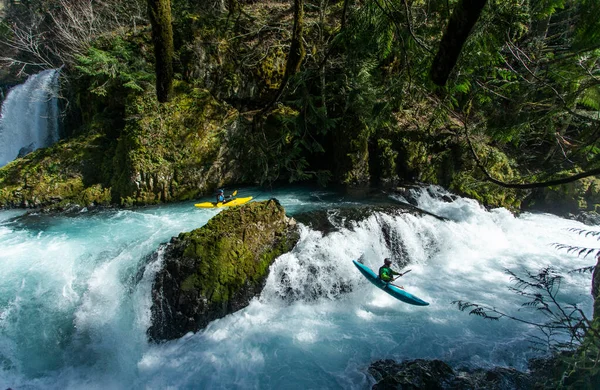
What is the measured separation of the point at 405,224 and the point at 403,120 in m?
5.83

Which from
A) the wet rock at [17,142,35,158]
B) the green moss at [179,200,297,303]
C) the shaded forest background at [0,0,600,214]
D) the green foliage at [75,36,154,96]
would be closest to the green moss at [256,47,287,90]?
the shaded forest background at [0,0,600,214]

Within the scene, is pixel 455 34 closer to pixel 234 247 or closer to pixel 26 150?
pixel 234 247

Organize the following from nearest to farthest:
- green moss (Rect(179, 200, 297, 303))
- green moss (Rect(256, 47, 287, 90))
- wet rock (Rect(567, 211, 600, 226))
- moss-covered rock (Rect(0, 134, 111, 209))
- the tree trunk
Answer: the tree trunk < green moss (Rect(179, 200, 297, 303)) < moss-covered rock (Rect(0, 134, 111, 209)) < wet rock (Rect(567, 211, 600, 226)) < green moss (Rect(256, 47, 287, 90))

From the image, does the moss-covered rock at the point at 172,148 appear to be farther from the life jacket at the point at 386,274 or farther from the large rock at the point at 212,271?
the life jacket at the point at 386,274

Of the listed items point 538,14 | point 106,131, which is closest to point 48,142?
point 106,131

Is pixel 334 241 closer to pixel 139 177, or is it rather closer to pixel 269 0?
pixel 139 177

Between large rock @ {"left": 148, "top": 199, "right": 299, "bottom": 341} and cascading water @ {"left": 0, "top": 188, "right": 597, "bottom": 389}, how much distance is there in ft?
0.82

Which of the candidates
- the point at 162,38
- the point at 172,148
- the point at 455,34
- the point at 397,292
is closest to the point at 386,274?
the point at 397,292

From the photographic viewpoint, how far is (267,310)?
6.71 metres

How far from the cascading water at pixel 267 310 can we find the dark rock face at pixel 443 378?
0.43m

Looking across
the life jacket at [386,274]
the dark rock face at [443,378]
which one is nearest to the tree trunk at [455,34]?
the dark rock face at [443,378]

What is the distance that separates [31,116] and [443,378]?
58.6 feet

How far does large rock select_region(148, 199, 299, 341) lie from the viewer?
6.11 m

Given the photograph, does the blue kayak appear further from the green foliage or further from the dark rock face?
the green foliage
